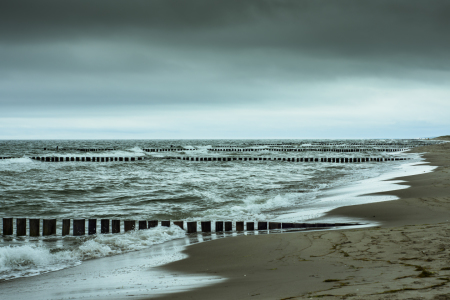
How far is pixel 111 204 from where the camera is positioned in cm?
1443

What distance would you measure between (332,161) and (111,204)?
3008 centimetres

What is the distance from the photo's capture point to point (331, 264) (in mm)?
4754

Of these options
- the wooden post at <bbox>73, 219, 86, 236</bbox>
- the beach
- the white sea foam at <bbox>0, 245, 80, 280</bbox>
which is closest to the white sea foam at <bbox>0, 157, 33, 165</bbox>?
the wooden post at <bbox>73, 219, 86, 236</bbox>

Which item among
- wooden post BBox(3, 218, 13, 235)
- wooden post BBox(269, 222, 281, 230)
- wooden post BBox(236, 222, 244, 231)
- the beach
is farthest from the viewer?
wooden post BBox(3, 218, 13, 235)

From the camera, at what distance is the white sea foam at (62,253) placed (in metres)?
6.55

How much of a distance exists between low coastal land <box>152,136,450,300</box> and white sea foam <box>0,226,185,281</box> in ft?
5.10

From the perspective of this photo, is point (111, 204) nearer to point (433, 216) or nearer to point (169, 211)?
point (169, 211)

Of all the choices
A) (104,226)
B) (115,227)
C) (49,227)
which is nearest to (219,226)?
(115,227)

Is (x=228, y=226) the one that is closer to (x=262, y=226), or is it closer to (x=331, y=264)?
(x=262, y=226)

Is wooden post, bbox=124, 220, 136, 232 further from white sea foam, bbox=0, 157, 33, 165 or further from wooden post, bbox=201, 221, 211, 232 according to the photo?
white sea foam, bbox=0, 157, 33, 165

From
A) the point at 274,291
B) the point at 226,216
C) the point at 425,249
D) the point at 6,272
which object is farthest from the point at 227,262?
the point at 226,216

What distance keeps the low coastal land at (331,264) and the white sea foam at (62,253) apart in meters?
1.55

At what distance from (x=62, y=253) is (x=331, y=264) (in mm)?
5315

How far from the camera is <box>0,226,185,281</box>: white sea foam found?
6.55 meters
